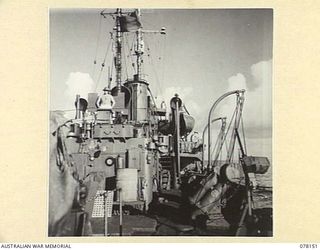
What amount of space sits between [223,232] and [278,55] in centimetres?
45

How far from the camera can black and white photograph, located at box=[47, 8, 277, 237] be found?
1266mm

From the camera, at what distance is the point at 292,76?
1.26 metres

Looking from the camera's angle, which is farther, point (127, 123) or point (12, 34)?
point (127, 123)

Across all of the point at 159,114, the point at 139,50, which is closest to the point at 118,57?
the point at 139,50

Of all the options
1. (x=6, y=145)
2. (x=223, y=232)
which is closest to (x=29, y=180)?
(x=6, y=145)

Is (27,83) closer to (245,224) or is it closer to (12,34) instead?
(12,34)

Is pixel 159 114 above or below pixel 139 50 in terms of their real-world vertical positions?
below

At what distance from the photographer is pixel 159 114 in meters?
1.34

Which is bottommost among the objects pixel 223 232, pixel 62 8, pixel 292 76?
pixel 223 232

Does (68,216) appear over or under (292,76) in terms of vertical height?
under

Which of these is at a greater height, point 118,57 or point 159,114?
point 118,57

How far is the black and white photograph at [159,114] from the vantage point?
4.15 feet

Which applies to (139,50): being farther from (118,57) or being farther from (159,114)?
(159,114)

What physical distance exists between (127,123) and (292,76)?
1.40ft
